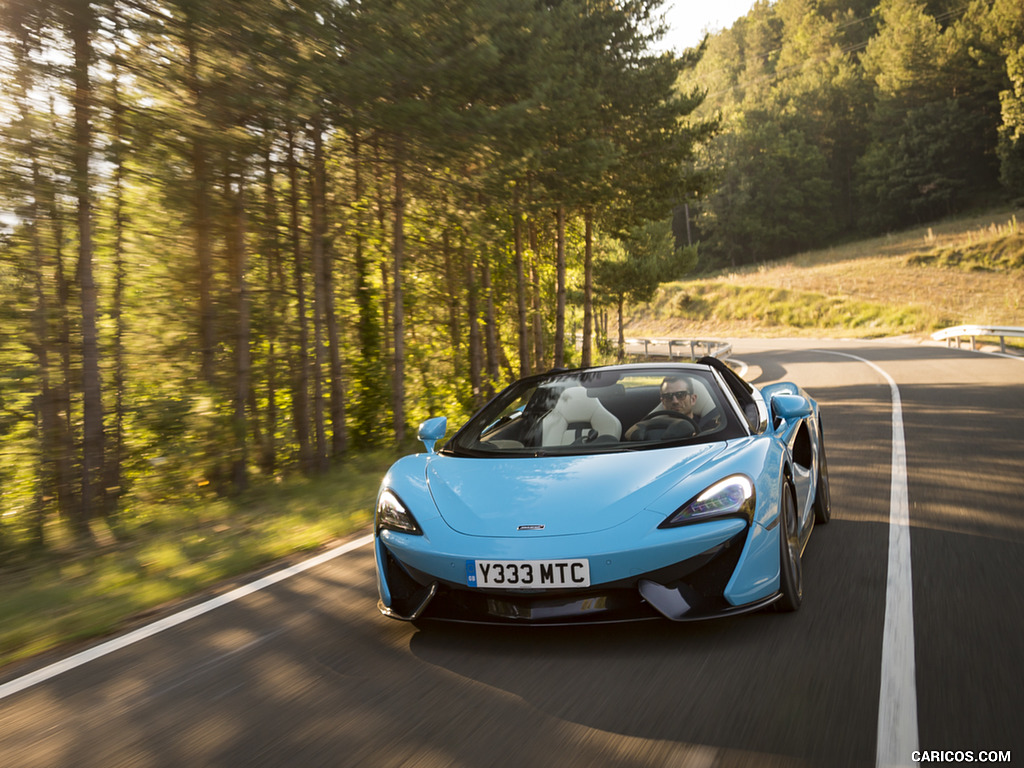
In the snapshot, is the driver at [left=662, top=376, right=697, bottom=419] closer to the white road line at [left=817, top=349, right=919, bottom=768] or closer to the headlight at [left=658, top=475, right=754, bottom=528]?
the headlight at [left=658, top=475, right=754, bottom=528]

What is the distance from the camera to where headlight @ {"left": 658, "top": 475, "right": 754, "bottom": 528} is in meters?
3.64

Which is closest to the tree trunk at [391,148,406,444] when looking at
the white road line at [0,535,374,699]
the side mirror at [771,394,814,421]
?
the white road line at [0,535,374,699]

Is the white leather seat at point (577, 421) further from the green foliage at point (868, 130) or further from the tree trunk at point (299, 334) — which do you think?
the green foliage at point (868, 130)

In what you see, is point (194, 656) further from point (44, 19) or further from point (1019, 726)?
point (44, 19)

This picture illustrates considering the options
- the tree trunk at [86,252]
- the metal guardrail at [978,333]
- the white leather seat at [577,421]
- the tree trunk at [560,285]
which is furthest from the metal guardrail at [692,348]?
the white leather seat at [577,421]

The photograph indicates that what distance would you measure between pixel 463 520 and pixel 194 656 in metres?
1.44

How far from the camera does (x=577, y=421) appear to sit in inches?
199

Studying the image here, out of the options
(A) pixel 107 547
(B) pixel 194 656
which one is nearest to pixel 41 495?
(A) pixel 107 547

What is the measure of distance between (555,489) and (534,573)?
54 cm

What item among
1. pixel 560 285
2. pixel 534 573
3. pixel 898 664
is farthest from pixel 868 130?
pixel 534 573

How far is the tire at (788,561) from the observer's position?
12.7ft

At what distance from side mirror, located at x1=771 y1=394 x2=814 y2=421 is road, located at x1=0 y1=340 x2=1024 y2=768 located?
0.87 m

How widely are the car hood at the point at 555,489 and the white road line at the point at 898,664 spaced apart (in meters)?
1.11

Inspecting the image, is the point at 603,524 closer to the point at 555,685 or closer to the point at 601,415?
the point at 555,685
